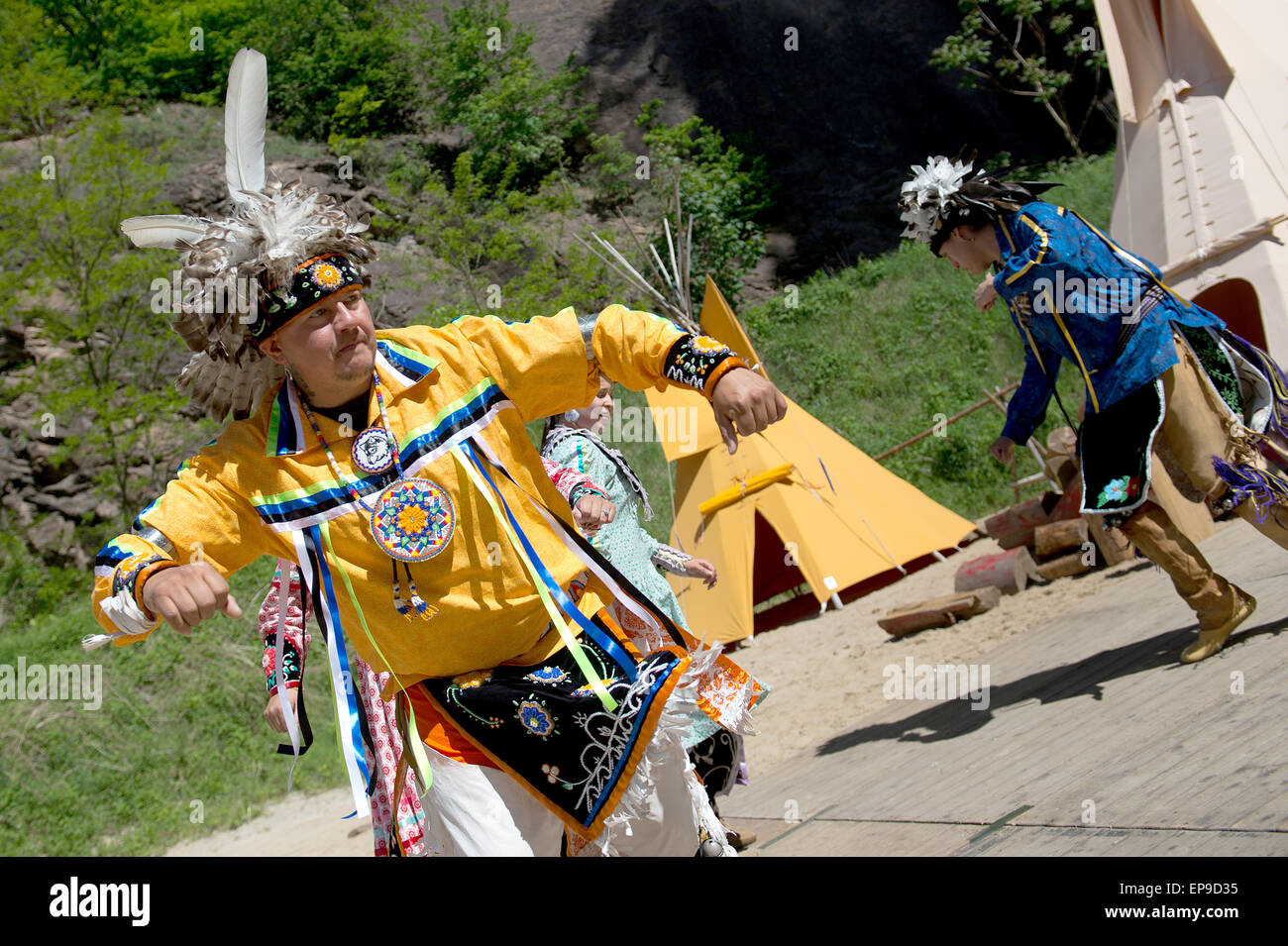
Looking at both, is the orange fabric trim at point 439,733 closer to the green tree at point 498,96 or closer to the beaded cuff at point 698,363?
the beaded cuff at point 698,363

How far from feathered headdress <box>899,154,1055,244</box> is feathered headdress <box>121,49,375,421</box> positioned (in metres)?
2.54

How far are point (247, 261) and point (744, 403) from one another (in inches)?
45.0

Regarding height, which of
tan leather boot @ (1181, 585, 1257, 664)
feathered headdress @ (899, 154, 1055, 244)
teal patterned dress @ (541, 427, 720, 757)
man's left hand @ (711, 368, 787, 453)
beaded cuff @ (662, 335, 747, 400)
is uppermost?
feathered headdress @ (899, 154, 1055, 244)

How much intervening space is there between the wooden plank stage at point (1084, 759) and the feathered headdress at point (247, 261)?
2.10 metres

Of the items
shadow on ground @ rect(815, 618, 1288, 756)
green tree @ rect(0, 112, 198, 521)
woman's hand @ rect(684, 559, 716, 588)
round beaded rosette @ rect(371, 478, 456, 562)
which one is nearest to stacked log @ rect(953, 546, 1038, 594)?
shadow on ground @ rect(815, 618, 1288, 756)

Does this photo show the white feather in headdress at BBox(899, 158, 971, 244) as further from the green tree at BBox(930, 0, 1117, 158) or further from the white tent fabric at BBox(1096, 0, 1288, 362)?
the green tree at BBox(930, 0, 1117, 158)

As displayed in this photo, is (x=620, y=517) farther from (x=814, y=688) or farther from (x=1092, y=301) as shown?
(x=814, y=688)

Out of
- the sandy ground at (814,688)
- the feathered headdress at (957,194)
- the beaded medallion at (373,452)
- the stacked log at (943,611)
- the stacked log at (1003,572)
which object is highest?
the feathered headdress at (957,194)

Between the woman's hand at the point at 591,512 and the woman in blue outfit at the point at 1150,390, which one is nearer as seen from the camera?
the woman's hand at the point at 591,512

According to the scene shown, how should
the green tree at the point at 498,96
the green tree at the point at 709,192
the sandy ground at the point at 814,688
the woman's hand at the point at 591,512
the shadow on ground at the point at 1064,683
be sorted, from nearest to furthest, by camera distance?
the woman's hand at the point at 591,512 → the shadow on ground at the point at 1064,683 → the sandy ground at the point at 814,688 → the green tree at the point at 709,192 → the green tree at the point at 498,96

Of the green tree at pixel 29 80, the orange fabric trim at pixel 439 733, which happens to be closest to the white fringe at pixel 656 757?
the orange fabric trim at pixel 439 733

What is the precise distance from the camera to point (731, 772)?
11.6 ft

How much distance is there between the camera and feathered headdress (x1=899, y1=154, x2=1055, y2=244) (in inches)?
177

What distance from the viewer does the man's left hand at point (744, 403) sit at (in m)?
2.25
